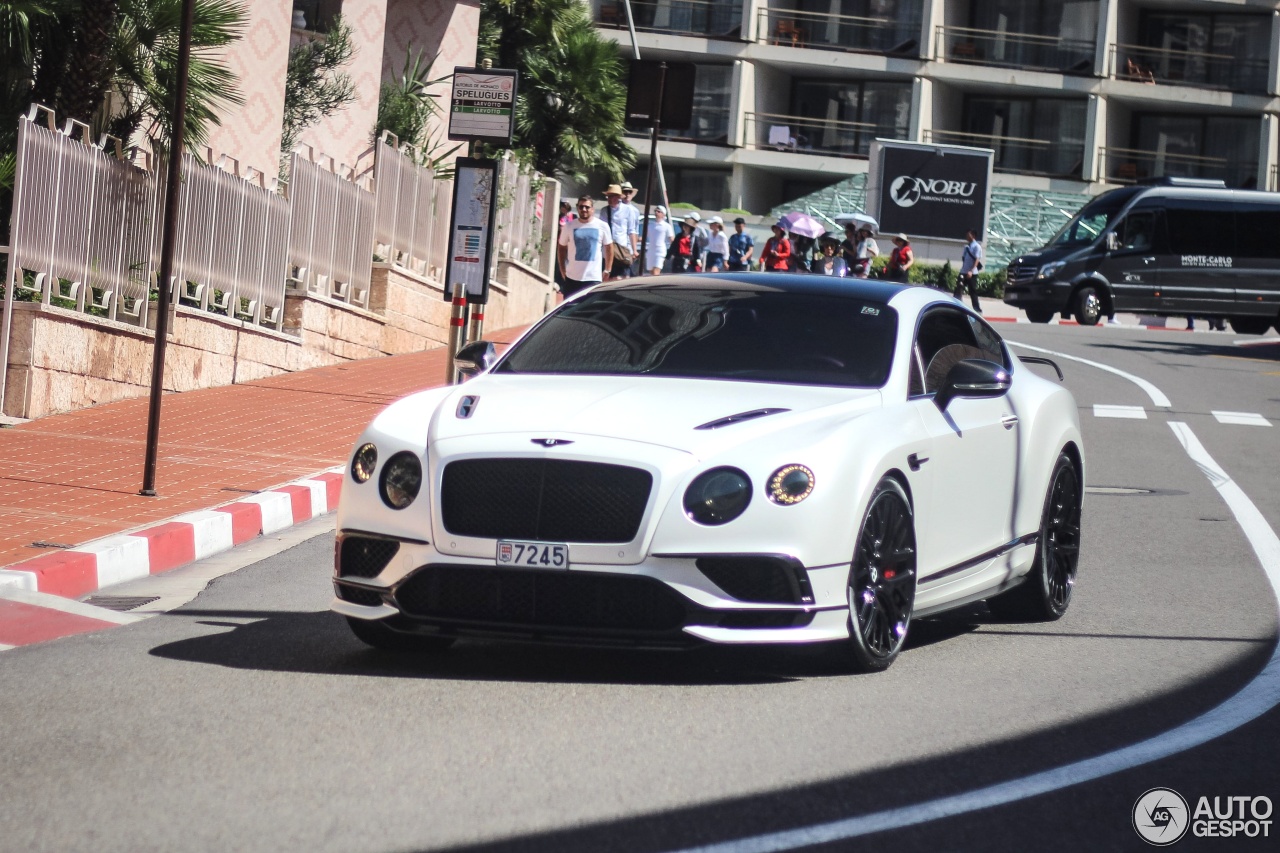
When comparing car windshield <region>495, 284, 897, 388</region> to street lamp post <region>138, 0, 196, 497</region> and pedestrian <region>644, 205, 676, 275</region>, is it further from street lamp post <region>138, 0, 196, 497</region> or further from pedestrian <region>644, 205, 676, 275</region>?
pedestrian <region>644, 205, 676, 275</region>

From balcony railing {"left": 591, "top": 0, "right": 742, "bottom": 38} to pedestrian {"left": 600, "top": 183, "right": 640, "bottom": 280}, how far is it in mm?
38297

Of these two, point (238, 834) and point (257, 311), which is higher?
point (257, 311)

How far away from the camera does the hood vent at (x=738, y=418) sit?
6.18 meters

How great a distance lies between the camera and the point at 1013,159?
61969 mm

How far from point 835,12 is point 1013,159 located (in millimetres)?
7745

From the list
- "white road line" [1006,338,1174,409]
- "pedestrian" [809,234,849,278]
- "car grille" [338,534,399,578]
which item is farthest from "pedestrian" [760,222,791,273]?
"car grille" [338,534,399,578]

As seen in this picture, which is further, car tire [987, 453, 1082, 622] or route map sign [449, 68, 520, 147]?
route map sign [449, 68, 520, 147]

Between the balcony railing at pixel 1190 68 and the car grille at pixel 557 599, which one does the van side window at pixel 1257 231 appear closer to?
the balcony railing at pixel 1190 68

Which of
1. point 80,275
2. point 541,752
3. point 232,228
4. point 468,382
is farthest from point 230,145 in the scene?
point 541,752

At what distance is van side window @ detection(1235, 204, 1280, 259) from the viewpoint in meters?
37.2

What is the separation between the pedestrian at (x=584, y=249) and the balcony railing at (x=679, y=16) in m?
39.9

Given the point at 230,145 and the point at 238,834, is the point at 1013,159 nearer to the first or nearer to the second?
the point at 230,145

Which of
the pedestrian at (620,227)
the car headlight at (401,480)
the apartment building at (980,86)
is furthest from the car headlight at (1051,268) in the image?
the car headlight at (401,480)

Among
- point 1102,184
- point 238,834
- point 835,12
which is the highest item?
point 835,12
